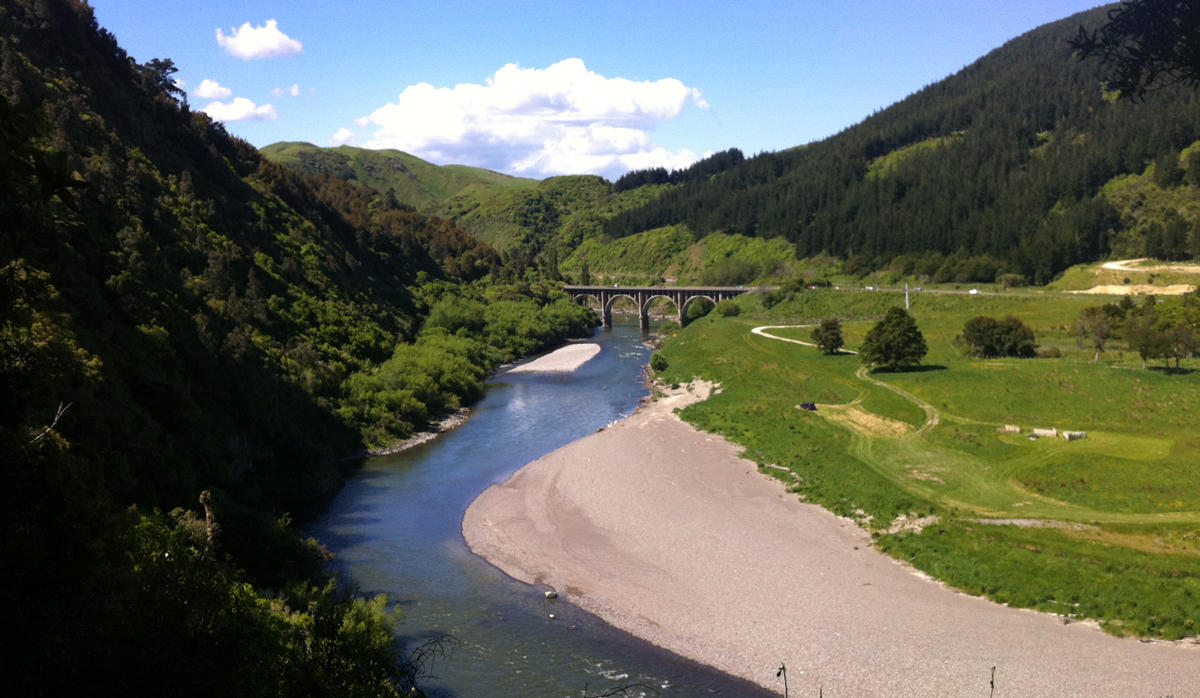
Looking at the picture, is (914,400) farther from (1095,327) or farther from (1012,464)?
(1095,327)

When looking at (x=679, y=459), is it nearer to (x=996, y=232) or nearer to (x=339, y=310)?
(x=339, y=310)

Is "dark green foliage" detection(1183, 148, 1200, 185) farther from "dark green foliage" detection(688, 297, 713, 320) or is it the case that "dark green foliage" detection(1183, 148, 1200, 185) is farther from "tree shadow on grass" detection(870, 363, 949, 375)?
"tree shadow on grass" detection(870, 363, 949, 375)

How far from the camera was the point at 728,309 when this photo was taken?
138m

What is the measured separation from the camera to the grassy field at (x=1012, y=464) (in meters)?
32.4

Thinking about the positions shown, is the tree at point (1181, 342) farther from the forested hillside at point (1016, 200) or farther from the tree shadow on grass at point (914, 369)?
the forested hillside at point (1016, 200)

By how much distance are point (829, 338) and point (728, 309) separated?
54.5 metres

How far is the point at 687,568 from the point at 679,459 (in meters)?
17.9

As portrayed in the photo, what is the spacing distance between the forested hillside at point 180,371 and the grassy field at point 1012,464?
24224 millimetres

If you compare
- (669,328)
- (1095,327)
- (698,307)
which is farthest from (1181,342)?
(698,307)

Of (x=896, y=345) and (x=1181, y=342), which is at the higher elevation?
(x=896, y=345)

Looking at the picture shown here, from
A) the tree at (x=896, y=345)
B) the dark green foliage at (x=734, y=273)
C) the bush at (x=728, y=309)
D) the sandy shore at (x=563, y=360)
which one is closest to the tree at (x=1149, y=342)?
the tree at (x=896, y=345)

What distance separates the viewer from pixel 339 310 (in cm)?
8081

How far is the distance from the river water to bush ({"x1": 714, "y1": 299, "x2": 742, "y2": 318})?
70.5 m

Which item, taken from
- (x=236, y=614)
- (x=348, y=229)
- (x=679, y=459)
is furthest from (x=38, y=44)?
(x=236, y=614)
